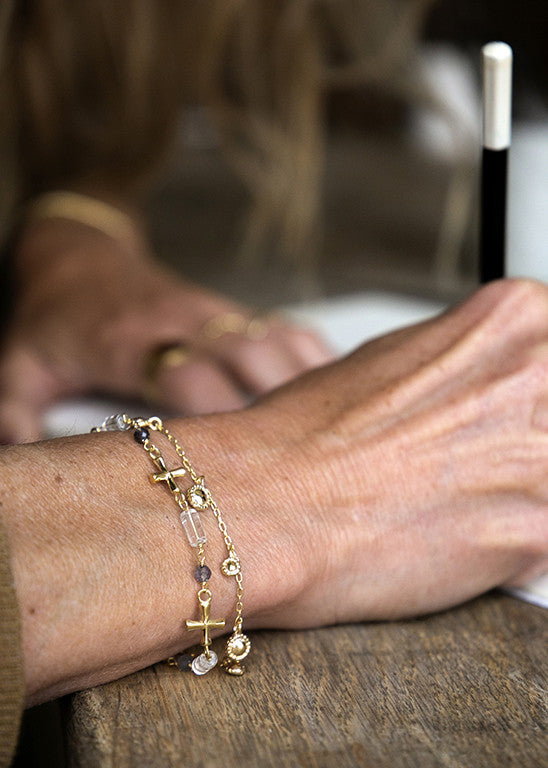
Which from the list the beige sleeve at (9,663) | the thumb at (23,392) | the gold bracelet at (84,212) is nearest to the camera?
the beige sleeve at (9,663)

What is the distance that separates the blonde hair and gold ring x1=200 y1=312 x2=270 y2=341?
39 cm

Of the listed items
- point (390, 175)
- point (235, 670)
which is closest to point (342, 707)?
point (235, 670)

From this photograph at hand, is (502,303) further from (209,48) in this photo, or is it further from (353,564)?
(209,48)

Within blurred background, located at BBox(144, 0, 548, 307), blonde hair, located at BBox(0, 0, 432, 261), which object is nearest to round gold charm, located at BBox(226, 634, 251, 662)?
blurred background, located at BBox(144, 0, 548, 307)

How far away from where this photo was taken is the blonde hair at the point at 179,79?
105cm

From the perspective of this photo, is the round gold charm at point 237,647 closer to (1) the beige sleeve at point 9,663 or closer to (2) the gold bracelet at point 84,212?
(1) the beige sleeve at point 9,663

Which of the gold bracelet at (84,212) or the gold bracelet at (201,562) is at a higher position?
the gold bracelet at (84,212)

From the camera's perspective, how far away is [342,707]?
1.27 feet

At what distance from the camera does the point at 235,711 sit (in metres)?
0.38

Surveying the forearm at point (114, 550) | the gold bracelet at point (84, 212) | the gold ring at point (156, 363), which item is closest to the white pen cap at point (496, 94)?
the forearm at point (114, 550)

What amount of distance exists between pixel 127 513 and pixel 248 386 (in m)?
0.34

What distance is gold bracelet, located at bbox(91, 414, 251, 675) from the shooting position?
0.40 meters

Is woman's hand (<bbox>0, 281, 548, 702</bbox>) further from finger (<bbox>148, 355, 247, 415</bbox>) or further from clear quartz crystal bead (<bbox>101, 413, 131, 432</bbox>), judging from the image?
finger (<bbox>148, 355, 247, 415</bbox>)

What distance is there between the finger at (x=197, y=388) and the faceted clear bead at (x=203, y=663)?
1.05ft
